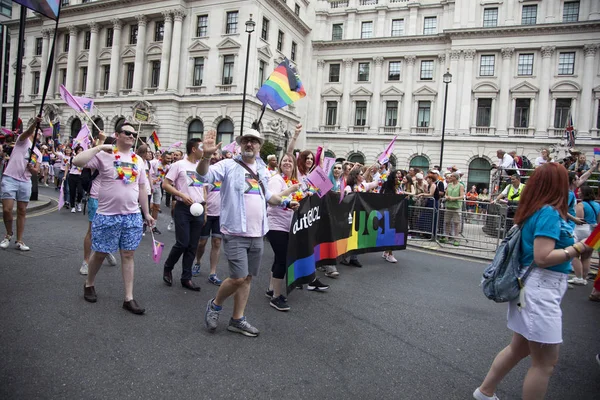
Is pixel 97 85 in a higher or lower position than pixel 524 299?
higher

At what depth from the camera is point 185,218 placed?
18.1 feet

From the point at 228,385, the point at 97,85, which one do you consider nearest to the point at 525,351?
the point at 228,385

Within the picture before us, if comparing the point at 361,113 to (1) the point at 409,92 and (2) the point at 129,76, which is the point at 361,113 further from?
(2) the point at 129,76

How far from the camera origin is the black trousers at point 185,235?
5.49m

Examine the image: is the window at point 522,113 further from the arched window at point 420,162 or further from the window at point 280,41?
the window at point 280,41

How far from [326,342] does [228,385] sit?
128 centimetres

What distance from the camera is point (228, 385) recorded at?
308 cm

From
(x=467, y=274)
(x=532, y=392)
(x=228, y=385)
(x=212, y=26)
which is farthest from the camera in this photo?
(x=212, y=26)

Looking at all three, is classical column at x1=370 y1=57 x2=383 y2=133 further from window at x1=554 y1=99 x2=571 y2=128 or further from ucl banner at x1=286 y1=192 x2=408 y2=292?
ucl banner at x1=286 y1=192 x2=408 y2=292

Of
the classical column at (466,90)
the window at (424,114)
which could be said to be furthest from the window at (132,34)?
the classical column at (466,90)

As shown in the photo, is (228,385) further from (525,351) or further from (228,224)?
(525,351)

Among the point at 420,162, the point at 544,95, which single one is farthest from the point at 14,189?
the point at 544,95

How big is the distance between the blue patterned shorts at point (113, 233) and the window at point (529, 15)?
3912cm

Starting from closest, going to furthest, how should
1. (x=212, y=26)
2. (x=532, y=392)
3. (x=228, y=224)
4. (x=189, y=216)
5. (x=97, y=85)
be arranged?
(x=532, y=392) → (x=228, y=224) → (x=189, y=216) → (x=212, y=26) → (x=97, y=85)
